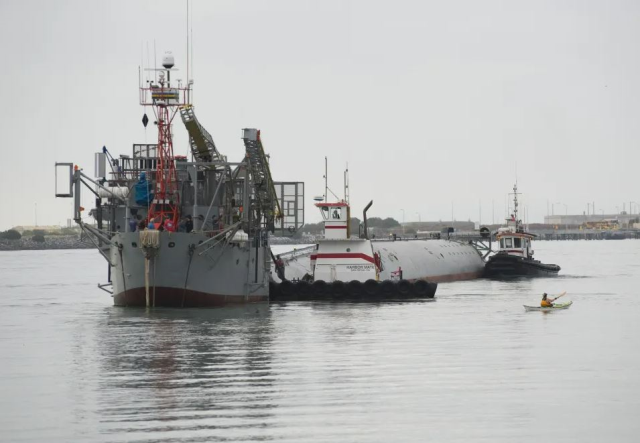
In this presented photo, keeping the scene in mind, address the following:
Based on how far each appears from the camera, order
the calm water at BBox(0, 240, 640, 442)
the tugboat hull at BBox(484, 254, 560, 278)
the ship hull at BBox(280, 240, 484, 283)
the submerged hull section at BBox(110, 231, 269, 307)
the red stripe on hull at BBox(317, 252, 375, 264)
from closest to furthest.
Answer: the calm water at BBox(0, 240, 640, 442)
the submerged hull section at BBox(110, 231, 269, 307)
the red stripe on hull at BBox(317, 252, 375, 264)
the ship hull at BBox(280, 240, 484, 283)
the tugboat hull at BBox(484, 254, 560, 278)

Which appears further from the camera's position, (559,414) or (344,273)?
(344,273)

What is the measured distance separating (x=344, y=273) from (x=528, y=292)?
16.3m

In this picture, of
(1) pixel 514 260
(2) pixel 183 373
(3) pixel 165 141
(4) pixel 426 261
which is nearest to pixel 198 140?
(3) pixel 165 141

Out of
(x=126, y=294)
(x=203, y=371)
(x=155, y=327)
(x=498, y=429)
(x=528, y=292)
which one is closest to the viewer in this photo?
(x=498, y=429)

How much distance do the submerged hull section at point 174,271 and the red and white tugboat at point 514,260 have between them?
4385 cm

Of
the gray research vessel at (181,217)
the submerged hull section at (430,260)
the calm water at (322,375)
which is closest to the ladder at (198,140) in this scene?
the gray research vessel at (181,217)

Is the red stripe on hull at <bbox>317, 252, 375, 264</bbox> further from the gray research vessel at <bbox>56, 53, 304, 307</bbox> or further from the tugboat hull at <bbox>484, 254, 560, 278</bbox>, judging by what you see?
the tugboat hull at <bbox>484, 254, 560, 278</bbox>

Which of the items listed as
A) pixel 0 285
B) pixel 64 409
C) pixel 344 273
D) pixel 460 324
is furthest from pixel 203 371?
pixel 0 285

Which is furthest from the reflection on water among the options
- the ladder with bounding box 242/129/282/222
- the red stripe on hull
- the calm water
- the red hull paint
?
the red stripe on hull

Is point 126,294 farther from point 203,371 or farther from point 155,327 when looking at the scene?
point 203,371

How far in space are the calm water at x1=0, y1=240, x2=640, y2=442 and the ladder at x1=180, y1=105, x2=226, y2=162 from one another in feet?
31.0

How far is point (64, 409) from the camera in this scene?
895 inches

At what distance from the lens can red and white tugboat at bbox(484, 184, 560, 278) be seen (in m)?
86.9

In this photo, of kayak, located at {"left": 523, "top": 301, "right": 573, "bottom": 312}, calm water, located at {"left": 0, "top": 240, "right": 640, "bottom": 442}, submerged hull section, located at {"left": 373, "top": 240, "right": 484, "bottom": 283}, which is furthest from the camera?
submerged hull section, located at {"left": 373, "top": 240, "right": 484, "bottom": 283}
